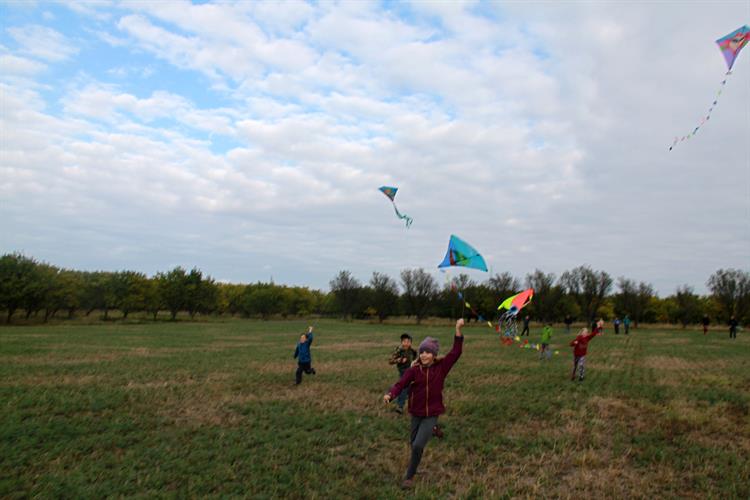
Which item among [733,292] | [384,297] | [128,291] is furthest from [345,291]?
[733,292]

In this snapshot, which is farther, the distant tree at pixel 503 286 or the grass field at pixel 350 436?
the distant tree at pixel 503 286

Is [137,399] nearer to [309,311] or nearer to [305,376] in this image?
[305,376]

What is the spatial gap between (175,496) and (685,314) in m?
102

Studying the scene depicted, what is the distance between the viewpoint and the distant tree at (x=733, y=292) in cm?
8494

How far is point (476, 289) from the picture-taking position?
96.8 meters

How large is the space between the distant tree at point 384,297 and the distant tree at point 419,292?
→ 3.43 metres

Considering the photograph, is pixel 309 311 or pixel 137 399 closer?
pixel 137 399

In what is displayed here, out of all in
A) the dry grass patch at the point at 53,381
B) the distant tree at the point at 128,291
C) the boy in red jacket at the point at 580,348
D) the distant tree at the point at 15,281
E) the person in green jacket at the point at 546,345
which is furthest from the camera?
the distant tree at the point at 128,291

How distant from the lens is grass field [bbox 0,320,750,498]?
7.51 m

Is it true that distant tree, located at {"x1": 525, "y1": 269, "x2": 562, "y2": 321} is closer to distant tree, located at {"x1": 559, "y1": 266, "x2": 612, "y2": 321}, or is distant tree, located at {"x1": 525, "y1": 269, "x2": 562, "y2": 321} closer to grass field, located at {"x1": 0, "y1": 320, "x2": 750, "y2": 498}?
distant tree, located at {"x1": 559, "y1": 266, "x2": 612, "y2": 321}

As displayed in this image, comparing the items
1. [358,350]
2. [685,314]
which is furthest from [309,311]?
[358,350]

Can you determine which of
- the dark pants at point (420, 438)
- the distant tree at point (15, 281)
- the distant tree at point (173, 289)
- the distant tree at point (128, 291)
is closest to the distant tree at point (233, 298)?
the distant tree at point (173, 289)

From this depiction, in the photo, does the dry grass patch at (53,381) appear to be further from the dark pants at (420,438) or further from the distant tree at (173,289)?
the distant tree at (173,289)

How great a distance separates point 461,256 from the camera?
11852 mm
